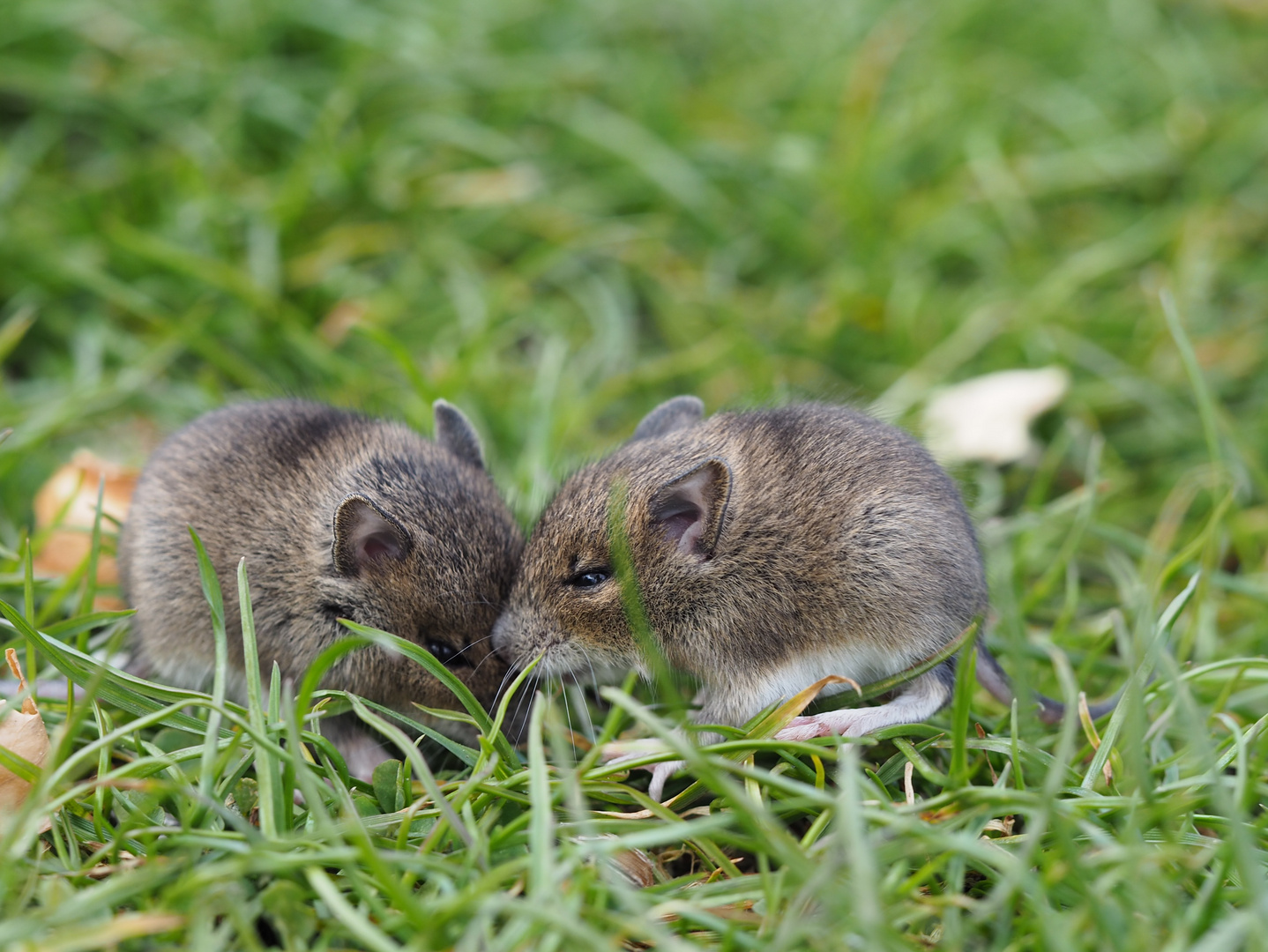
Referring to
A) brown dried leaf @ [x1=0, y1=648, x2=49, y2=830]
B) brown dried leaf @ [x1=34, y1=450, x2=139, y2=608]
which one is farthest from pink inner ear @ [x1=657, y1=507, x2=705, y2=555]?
brown dried leaf @ [x1=34, y1=450, x2=139, y2=608]

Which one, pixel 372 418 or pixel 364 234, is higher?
pixel 364 234

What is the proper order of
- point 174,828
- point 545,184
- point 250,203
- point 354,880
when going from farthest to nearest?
point 545,184 < point 250,203 < point 174,828 < point 354,880

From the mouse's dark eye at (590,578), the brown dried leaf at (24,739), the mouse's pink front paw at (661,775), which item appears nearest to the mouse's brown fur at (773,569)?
the mouse's dark eye at (590,578)

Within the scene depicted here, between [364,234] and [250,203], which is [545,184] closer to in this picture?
[364,234]

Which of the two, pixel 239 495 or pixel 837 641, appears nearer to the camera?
pixel 837 641

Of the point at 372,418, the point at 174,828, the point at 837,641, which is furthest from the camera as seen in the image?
the point at 372,418

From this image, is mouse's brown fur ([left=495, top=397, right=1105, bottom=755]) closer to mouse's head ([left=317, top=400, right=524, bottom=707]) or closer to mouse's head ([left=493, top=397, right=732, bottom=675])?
mouse's head ([left=493, top=397, right=732, bottom=675])

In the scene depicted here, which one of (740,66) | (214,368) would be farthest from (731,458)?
(740,66)

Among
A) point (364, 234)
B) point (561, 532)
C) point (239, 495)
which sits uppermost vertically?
point (364, 234)
